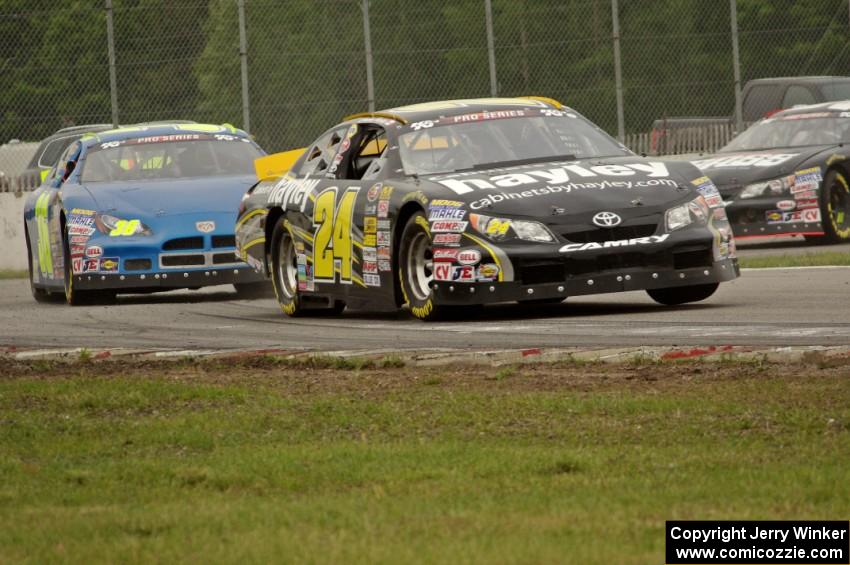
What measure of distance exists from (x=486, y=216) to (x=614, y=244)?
763 millimetres

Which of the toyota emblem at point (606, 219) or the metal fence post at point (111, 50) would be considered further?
the metal fence post at point (111, 50)

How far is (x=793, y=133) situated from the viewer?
19.5 metres

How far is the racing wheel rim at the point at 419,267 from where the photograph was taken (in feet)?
36.7

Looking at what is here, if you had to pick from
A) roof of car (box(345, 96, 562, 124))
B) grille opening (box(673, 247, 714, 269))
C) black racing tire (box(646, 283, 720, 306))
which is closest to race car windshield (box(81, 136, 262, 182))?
roof of car (box(345, 96, 562, 124))

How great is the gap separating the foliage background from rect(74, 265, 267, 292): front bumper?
265 inches

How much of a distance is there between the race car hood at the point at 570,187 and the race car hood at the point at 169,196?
4205 millimetres

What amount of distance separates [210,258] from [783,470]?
9918mm

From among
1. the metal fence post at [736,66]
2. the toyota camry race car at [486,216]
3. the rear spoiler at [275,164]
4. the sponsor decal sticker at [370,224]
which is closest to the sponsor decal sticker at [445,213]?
the toyota camry race car at [486,216]

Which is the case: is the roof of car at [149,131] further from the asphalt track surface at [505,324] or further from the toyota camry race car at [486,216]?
the toyota camry race car at [486,216]

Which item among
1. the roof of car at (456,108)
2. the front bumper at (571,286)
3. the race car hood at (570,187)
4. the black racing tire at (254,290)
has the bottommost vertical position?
the black racing tire at (254,290)

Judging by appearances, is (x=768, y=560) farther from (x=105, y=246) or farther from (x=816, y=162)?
(x=816, y=162)

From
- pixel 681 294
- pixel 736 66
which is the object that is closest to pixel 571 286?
pixel 681 294

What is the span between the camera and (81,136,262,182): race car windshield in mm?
16047

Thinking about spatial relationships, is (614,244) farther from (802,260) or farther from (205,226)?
(802,260)
